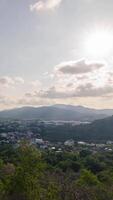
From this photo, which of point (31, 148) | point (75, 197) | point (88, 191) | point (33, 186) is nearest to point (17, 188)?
point (33, 186)

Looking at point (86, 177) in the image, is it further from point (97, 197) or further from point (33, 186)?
point (33, 186)

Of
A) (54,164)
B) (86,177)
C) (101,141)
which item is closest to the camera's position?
(86,177)

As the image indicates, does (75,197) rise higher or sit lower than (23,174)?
lower

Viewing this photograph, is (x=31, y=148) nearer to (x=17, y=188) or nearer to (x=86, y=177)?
(x=17, y=188)

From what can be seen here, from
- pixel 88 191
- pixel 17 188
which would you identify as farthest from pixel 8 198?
pixel 88 191

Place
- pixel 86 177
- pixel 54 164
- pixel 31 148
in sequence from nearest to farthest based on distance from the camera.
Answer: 1. pixel 31 148
2. pixel 86 177
3. pixel 54 164

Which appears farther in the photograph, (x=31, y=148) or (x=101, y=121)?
(x=101, y=121)
